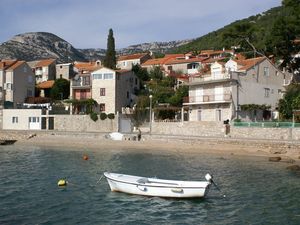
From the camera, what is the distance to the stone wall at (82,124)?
6894 centimetres

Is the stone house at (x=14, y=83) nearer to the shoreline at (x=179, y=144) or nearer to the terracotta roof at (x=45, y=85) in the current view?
the terracotta roof at (x=45, y=85)

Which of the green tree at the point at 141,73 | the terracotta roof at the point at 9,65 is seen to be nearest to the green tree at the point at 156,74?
the green tree at the point at 141,73

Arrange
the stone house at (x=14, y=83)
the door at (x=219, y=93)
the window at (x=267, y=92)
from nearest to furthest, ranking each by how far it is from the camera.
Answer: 1. the door at (x=219, y=93)
2. the window at (x=267, y=92)
3. the stone house at (x=14, y=83)

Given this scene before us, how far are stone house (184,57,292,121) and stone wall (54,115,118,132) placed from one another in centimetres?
1291

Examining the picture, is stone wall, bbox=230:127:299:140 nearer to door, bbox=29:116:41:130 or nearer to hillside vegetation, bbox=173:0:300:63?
hillside vegetation, bbox=173:0:300:63

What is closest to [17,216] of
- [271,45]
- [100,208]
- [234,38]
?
[100,208]

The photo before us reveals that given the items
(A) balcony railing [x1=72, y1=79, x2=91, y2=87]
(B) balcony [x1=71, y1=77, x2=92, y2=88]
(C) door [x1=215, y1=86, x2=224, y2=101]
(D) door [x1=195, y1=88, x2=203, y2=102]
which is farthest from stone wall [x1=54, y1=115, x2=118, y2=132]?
(C) door [x1=215, y1=86, x2=224, y2=101]

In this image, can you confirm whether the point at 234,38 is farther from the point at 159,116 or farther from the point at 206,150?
the point at 206,150

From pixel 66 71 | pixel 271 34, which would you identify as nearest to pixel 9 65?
pixel 66 71

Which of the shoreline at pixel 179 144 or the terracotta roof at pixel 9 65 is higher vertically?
the terracotta roof at pixel 9 65

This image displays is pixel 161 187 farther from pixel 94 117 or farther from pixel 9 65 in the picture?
pixel 9 65

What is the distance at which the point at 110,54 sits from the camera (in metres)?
98.6

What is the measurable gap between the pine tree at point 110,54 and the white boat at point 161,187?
71.5m

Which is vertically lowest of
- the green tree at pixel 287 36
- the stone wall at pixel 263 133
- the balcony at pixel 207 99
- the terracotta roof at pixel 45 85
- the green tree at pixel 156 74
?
the stone wall at pixel 263 133
